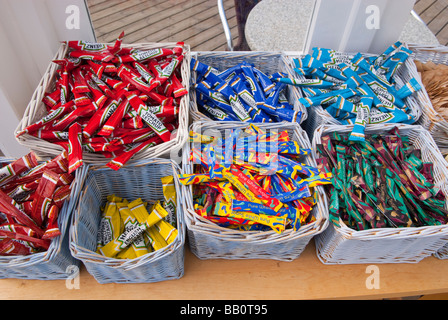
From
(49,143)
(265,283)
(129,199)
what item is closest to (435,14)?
(265,283)

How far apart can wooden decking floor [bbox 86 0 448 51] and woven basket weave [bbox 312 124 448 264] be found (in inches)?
50.5

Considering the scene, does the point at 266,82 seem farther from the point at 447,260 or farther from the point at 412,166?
the point at 447,260

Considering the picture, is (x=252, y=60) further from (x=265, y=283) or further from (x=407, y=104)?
(x=265, y=283)

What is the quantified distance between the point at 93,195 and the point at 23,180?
0.23 metres

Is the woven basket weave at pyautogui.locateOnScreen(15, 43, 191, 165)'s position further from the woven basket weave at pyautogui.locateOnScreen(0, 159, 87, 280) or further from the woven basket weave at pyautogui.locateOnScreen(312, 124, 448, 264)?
the woven basket weave at pyautogui.locateOnScreen(312, 124, 448, 264)

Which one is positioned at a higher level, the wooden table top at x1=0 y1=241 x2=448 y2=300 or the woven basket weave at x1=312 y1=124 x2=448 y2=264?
the woven basket weave at x1=312 y1=124 x2=448 y2=264

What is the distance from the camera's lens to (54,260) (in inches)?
37.0

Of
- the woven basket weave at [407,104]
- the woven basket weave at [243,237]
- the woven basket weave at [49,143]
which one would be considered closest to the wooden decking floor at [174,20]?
the woven basket weave at [49,143]

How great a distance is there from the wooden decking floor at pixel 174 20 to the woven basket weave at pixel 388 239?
1283 millimetres

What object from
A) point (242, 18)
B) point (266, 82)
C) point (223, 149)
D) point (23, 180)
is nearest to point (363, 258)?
point (223, 149)

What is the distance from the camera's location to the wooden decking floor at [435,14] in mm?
2395

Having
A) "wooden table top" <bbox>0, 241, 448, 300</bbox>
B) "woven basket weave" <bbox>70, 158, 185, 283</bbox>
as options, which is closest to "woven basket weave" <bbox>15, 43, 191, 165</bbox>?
"woven basket weave" <bbox>70, 158, 185, 283</bbox>

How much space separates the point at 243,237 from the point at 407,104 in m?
1.04

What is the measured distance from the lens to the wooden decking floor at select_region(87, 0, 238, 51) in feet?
6.20
